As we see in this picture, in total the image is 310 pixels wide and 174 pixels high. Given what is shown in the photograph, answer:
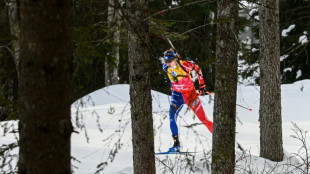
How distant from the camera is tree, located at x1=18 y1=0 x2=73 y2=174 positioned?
1.84 meters

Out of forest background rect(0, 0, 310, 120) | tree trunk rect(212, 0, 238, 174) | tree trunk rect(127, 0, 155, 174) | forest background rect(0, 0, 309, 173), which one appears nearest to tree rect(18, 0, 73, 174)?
forest background rect(0, 0, 309, 173)

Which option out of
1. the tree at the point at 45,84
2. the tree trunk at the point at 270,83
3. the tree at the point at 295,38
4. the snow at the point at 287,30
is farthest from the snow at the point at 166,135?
the tree at the point at 45,84

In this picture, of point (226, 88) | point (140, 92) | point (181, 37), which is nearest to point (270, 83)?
point (181, 37)

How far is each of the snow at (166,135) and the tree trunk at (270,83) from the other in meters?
0.37

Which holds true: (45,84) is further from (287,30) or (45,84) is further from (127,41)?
(287,30)

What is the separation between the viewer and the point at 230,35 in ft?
14.3

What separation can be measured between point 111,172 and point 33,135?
176 inches

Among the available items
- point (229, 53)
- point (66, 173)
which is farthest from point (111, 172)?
point (66, 173)

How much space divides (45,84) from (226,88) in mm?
3069

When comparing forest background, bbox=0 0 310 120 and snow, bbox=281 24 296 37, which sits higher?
snow, bbox=281 24 296 37

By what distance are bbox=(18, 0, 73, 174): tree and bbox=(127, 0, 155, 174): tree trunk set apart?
1965mm

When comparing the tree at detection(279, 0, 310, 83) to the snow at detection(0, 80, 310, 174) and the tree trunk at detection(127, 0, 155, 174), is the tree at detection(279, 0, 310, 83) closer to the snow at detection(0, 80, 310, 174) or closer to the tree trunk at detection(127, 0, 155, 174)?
the snow at detection(0, 80, 310, 174)

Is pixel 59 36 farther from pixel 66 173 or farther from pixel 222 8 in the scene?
pixel 222 8

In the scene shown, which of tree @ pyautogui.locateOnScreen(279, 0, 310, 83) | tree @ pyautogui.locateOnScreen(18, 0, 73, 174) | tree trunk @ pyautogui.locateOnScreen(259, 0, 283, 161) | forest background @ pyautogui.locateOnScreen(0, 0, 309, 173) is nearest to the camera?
tree @ pyautogui.locateOnScreen(18, 0, 73, 174)
